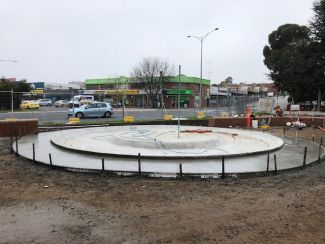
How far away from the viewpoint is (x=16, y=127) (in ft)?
67.7

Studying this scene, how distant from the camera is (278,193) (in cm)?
939

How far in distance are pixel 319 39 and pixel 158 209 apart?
34.1 meters

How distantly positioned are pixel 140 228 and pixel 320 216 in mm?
3759

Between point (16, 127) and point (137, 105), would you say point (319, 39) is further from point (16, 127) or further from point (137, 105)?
point (137, 105)

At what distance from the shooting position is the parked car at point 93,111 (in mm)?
34688

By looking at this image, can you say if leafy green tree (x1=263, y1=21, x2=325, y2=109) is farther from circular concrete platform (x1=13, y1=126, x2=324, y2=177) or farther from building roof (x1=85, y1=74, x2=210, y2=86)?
building roof (x1=85, y1=74, x2=210, y2=86)

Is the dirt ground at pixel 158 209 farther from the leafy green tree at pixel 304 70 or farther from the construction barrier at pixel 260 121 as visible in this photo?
the leafy green tree at pixel 304 70

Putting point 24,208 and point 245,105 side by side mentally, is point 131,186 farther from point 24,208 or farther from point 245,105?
point 245,105

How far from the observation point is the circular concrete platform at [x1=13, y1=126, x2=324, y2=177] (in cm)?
1161

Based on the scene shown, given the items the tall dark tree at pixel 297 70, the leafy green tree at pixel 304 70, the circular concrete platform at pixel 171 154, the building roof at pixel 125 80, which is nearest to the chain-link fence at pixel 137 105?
the building roof at pixel 125 80

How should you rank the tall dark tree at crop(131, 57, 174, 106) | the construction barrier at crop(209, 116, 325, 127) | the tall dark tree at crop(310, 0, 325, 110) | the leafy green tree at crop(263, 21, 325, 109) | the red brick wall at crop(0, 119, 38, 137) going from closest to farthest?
the red brick wall at crop(0, 119, 38, 137) → the construction barrier at crop(209, 116, 325, 127) → the tall dark tree at crop(310, 0, 325, 110) → the leafy green tree at crop(263, 21, 325, 109) → the tall dark tree at crop(131, 57, 174, 106)

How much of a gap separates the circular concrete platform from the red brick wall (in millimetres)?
2881

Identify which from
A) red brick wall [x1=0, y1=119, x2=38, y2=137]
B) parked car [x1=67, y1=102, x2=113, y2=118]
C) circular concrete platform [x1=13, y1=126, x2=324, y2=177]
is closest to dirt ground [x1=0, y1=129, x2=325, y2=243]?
circular concrete platform [x1=13, y1=126, x2=324, y2=177]

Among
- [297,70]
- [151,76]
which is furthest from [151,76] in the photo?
[297,70]
